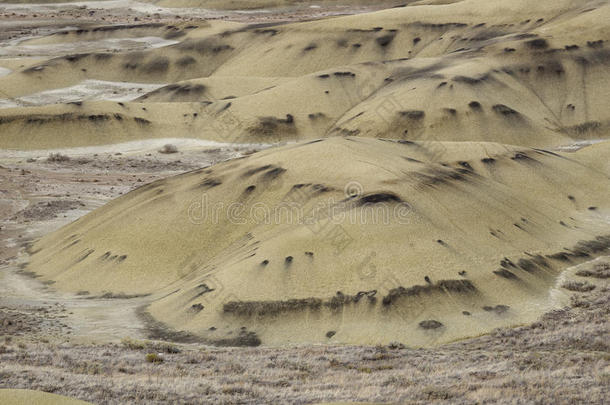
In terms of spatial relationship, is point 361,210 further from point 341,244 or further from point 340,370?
point 340,370

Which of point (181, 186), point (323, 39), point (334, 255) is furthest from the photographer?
point (323, 39)

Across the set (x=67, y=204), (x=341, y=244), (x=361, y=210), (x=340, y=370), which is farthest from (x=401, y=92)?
(x=340, y=370)

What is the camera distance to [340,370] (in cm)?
2283

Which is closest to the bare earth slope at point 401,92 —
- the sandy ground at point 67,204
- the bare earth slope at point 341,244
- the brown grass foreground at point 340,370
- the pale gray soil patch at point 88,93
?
the pale gray soil patch at point 88,93

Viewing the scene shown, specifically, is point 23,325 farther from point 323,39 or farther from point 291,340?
point 323,39

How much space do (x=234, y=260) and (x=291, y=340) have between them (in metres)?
6.32

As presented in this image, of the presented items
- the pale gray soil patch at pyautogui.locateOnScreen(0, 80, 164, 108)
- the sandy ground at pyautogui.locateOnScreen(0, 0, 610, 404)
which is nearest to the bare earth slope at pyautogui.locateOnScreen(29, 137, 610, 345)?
the sandy ground at pyautogui.locateOnScreen(0, 0, 610, 404)

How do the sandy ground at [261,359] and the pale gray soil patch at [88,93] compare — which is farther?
the pale gray soil patch at [88,93]

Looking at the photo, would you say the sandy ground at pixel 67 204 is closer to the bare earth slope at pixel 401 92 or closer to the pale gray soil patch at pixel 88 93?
the bare earth slope at pixel 401 92

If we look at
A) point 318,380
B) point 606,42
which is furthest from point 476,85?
point 318,380

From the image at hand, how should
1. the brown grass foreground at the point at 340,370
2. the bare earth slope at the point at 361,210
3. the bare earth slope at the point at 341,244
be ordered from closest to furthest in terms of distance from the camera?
1. the brown grass foreground at the point at 340,370
2. the bare earth slope at the point at 341,244
3. the bare earth slope at the point at 361,210

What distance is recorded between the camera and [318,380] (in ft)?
69.4

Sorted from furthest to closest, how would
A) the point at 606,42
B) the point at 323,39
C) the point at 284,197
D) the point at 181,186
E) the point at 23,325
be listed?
the point at 323,39
the point at 606,42
the point at 181,186
the point at 284,197
the point at 23,325

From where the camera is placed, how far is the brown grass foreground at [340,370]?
18156mm
